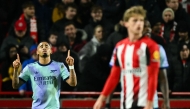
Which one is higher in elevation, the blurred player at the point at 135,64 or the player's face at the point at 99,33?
the player's face at the point at 99,33

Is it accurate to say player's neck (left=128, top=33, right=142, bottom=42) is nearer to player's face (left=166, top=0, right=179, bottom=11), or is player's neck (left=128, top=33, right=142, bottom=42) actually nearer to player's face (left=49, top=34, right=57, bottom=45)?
player's face (left=49, top=34, right=57, bottom=45)

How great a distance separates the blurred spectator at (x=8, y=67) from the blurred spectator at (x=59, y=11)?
1683mm

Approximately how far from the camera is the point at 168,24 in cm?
1211

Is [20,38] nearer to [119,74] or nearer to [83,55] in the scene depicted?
[83,55]

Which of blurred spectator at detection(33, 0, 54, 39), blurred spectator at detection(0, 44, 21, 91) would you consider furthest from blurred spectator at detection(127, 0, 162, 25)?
blurred spectator at detection(0, 44, 21, 91)

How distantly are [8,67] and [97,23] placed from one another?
2146mm

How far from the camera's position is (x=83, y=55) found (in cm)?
1152

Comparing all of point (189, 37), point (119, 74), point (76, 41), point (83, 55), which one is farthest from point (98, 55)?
point (119, 74)

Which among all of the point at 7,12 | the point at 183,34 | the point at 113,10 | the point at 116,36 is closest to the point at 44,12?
the point at 7,12

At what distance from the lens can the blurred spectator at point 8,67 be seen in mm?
11070

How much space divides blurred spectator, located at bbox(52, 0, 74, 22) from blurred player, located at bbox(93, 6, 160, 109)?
595cm

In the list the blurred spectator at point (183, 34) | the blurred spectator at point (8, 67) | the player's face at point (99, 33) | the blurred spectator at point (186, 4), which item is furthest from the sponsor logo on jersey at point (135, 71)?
the blurred spectator at point (186, 4)

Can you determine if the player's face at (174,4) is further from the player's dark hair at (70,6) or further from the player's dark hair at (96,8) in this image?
the player's dark hair at (70,6)

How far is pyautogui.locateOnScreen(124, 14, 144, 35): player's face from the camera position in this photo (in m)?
6.38
